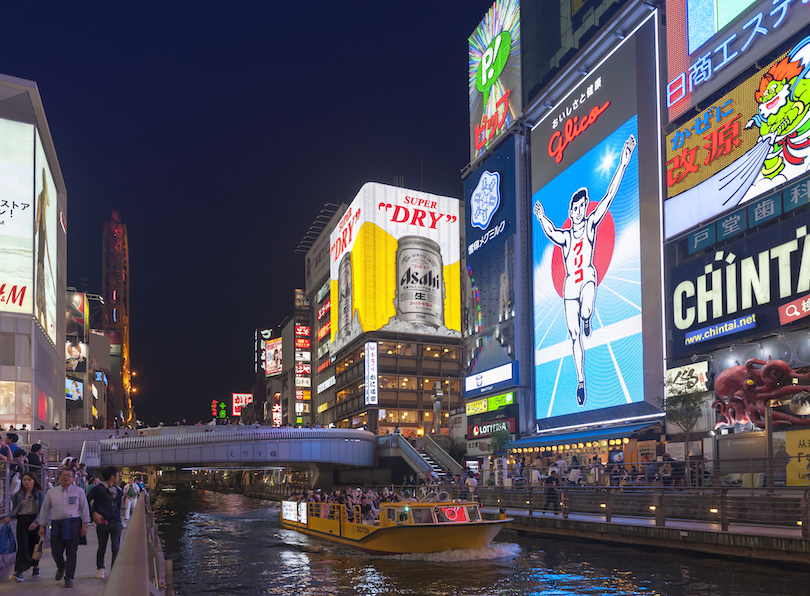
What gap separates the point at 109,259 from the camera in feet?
Result: 620

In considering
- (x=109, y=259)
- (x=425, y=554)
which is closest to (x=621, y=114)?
(x=425, y=554)

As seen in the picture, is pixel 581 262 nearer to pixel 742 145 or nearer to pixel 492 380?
pixel 742 145

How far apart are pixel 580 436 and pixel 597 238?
14888mm

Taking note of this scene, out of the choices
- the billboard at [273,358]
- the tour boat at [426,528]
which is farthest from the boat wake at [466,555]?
the billboard at [273,358]

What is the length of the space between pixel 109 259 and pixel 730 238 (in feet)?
566

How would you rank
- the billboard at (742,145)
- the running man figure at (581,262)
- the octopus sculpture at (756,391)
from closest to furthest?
the octopus sculpture at (756,391) → the billboard at (742,145) → the running man figure at (581,262)

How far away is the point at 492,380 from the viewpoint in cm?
7425

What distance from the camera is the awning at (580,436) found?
49931mm

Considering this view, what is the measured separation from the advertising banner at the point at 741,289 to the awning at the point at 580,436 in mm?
6021

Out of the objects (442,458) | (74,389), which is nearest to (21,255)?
(442,458)

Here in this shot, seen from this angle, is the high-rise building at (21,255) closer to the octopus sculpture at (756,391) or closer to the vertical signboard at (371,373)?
the vertical signboard at (371,373)

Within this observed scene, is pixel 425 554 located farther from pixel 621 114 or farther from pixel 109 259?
pixel 109 259

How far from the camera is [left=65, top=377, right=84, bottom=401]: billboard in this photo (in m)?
112

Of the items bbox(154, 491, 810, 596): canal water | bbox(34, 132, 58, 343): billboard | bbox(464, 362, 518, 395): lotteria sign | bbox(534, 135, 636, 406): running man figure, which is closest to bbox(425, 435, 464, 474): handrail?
bbox(464, 362, 518, 395): lotteria sign
